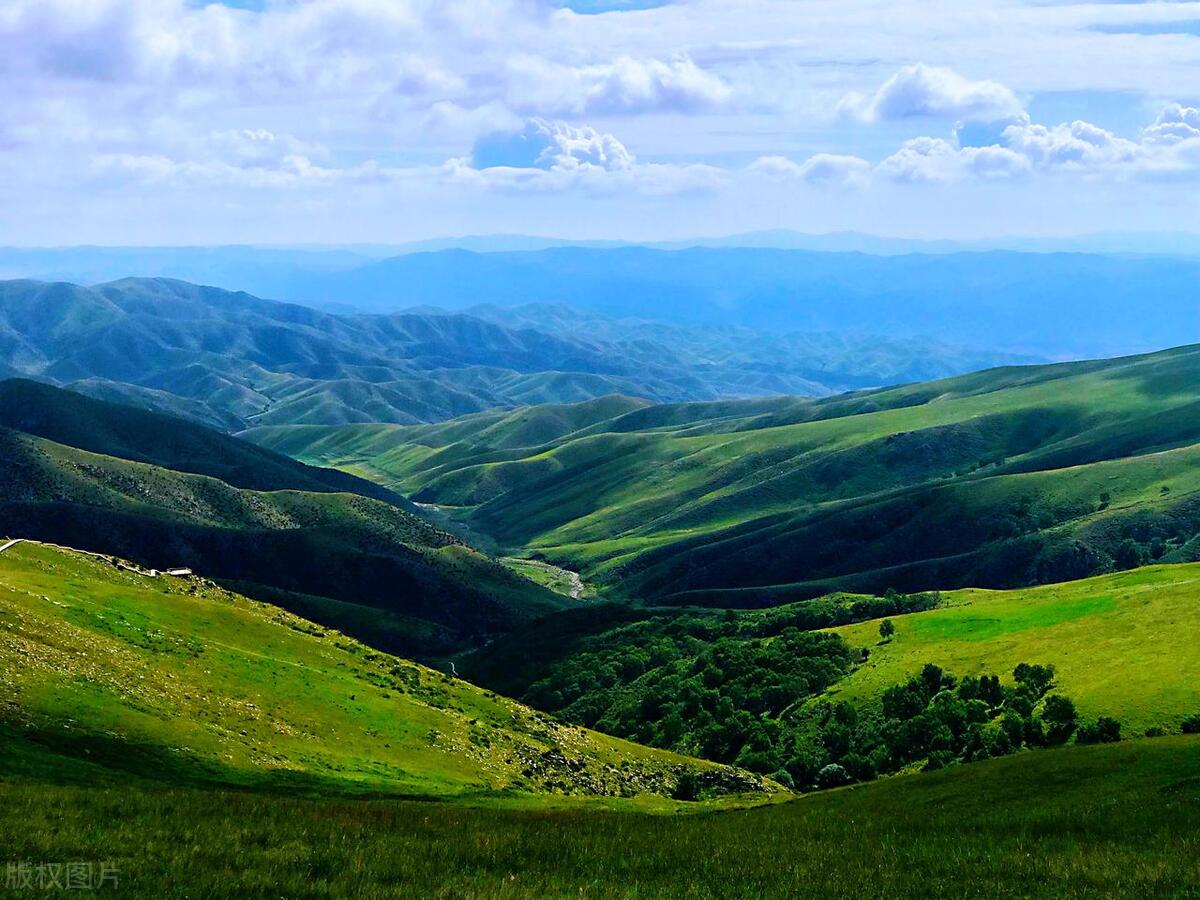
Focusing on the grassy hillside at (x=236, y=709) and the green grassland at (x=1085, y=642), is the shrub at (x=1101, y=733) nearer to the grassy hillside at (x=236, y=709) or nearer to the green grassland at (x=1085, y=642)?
the green grassland at (x=1085, y=642)

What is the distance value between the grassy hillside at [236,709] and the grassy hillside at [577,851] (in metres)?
20.0

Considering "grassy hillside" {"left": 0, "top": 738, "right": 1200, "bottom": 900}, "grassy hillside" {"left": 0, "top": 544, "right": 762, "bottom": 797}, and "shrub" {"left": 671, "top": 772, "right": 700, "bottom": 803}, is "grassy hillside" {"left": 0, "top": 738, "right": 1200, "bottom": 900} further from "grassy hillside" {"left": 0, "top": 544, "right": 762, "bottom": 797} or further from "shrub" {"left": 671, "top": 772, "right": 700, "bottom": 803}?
"shrub" {"left": 671, "top": 772, "right": 700, "bottom": 803}

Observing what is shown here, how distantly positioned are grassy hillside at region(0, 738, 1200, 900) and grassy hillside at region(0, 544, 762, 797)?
65.7ft

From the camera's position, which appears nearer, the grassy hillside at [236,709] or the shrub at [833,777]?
the grassy hillside at [236,709]

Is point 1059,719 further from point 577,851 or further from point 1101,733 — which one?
point 577,851

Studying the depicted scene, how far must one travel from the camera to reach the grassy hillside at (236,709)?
5072 cm

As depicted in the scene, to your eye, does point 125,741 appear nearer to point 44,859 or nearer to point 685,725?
point 44,859

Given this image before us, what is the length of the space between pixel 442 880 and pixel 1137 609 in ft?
346

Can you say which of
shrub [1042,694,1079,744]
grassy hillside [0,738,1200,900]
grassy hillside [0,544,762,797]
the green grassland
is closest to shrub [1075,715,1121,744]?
shrub [1042,694,1079,744]

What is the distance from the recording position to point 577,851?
78.3 feet

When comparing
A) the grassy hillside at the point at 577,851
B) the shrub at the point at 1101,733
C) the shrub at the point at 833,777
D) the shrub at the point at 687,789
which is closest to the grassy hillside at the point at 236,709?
the shrub at the point at 687,789

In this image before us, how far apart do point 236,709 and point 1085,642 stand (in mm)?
81088

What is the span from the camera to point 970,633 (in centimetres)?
12719

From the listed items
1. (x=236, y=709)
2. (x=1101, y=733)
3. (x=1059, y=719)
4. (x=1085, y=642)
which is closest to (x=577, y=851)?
(x=236, y=709)
